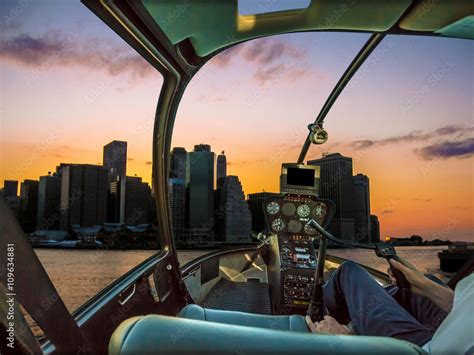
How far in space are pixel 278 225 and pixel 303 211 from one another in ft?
1.00

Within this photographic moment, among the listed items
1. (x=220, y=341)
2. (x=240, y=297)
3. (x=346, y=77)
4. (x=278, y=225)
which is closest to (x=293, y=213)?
(x=278, y=225)

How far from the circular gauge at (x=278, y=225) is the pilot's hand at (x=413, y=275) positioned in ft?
8.40

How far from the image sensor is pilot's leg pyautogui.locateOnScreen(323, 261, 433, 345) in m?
1.10

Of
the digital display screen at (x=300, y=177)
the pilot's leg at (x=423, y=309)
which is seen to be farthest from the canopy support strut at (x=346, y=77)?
the pilot's leg at (x=423, y=309)

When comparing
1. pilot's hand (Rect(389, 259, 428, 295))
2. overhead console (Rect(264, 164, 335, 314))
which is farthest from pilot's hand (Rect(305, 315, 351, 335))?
overhead console (Rect(264, 164, 335, 314))

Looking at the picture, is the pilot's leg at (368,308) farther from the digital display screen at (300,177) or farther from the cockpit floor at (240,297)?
the digital display screen at (300,177)

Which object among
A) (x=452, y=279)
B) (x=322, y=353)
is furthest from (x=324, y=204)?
(x=322, y=353)

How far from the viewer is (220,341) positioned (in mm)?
481

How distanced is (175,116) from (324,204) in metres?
2.08

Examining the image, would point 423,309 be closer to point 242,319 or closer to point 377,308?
point 377,308

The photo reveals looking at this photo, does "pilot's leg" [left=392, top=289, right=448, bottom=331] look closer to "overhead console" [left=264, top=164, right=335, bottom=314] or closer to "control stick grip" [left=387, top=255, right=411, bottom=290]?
"control stick grip" [left=387, top=255, right=411, bottom=290]

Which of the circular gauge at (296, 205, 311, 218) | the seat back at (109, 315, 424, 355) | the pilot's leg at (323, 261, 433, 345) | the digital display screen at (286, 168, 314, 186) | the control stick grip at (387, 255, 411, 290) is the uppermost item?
the digital display screen at (286, 168, 314, 186)

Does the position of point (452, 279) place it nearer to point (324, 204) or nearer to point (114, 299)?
point (114, 299)

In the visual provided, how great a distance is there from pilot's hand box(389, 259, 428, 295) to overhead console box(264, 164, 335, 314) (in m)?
2.08
